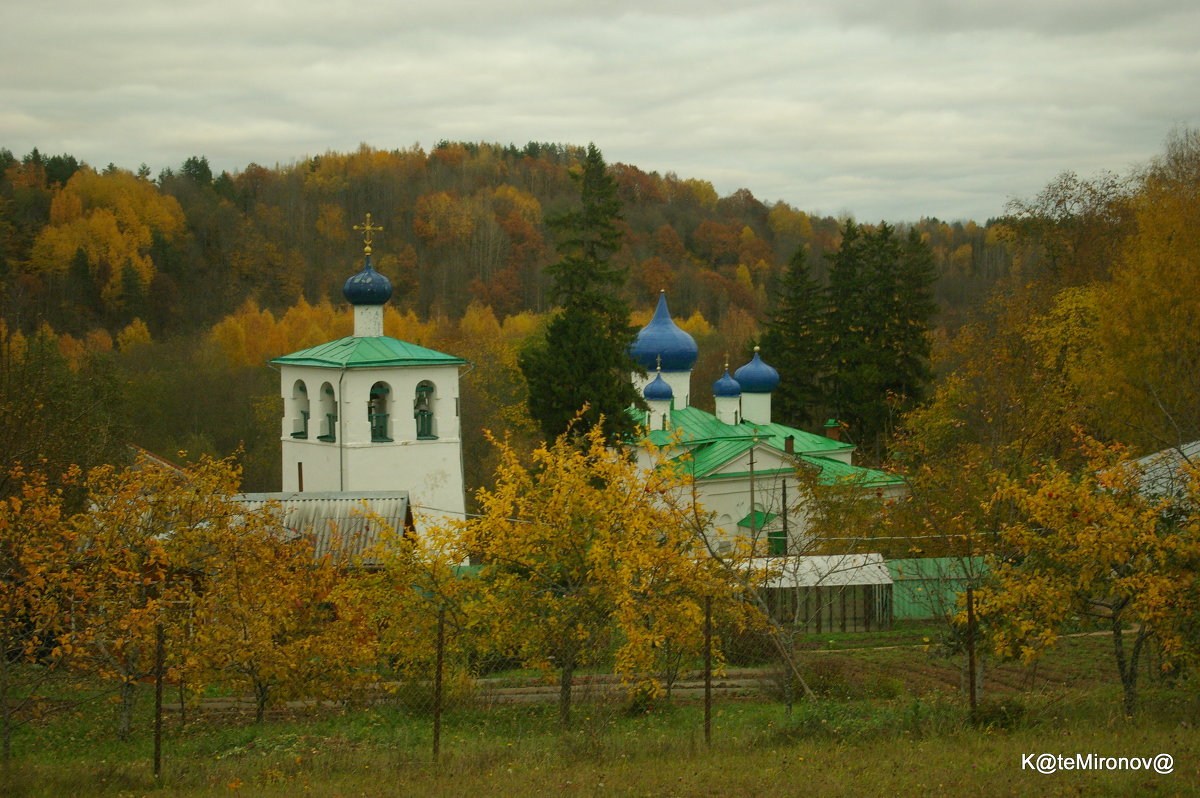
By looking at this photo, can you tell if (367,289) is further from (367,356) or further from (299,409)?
(299,409)

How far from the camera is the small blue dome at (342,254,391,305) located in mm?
22531

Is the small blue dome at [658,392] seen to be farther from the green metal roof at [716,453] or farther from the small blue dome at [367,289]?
the small blue dome at [367,289]

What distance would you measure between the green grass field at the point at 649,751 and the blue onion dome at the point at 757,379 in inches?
1003

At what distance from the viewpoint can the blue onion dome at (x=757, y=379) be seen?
3806 centimetres

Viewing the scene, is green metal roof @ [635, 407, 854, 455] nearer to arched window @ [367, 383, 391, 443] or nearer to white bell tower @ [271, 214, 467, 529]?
white bell tower @ [271, 214, 467, 529]

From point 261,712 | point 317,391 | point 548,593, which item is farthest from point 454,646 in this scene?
point 317,391

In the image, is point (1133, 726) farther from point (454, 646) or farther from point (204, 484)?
point (204, 484)

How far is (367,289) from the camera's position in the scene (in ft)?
74.0

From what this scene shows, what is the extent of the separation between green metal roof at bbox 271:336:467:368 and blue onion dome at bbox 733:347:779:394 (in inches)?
694

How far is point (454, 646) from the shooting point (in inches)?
470

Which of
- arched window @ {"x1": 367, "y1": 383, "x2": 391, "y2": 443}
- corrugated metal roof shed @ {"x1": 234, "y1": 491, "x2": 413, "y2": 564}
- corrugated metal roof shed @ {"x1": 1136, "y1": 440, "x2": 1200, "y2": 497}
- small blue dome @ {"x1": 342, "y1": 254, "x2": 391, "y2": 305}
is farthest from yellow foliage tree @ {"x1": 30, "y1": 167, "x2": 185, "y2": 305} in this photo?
corrugated metal roof shed @ {"x1": 1136, "y1": 440, "x2": 1200, "y2": 497}

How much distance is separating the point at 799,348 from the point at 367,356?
2452 cm

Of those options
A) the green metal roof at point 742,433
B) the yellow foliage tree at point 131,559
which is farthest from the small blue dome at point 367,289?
the green metal roof at point 742,433

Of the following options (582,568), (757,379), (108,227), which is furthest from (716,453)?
(108,227)
